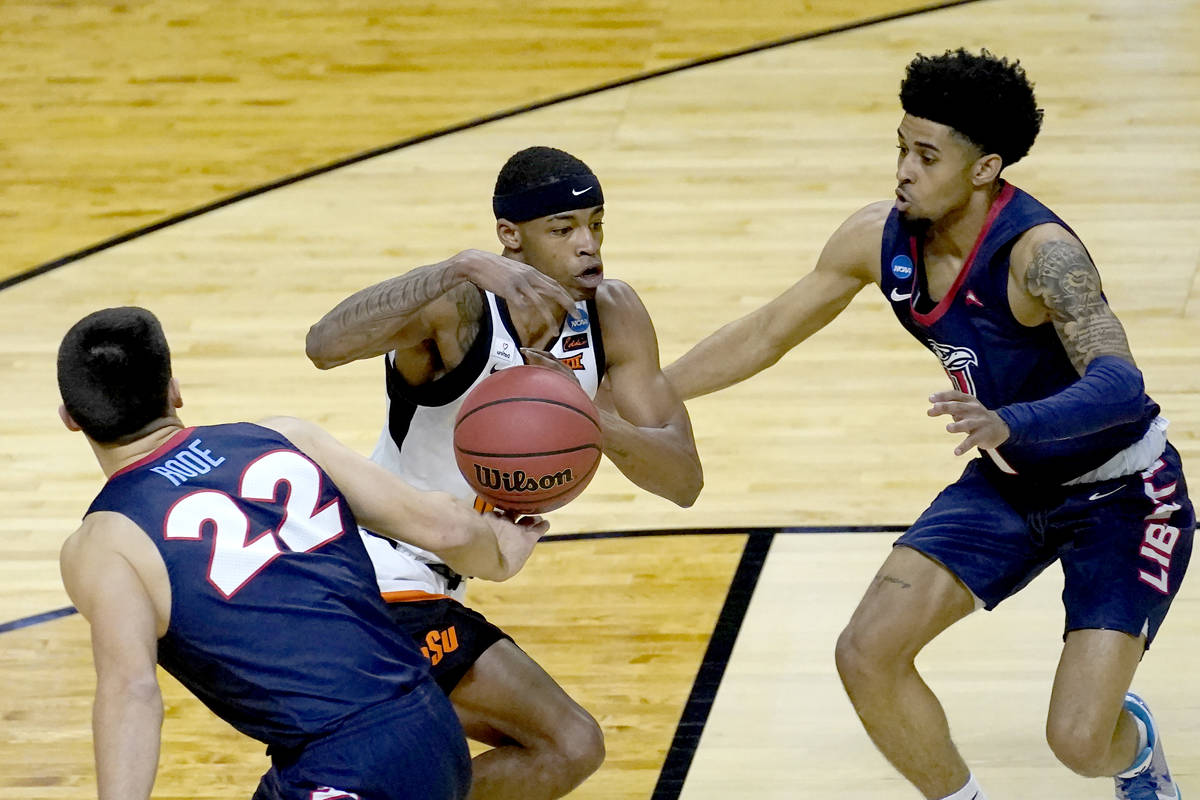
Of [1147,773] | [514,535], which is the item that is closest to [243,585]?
[514,535]

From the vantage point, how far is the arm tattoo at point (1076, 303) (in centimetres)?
461

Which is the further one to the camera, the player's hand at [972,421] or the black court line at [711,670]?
the black court line at [711,670]

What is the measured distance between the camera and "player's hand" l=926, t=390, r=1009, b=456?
167 inches

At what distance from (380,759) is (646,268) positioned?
5.43m

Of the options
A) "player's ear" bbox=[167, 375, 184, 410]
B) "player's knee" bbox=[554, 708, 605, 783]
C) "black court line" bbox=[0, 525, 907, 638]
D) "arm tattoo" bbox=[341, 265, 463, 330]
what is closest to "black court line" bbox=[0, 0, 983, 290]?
"black court line" bbox=[0, 525, 907, 638]

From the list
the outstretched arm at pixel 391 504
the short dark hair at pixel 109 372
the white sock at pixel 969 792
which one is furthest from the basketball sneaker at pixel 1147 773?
the short dark hair at pixel 109 372

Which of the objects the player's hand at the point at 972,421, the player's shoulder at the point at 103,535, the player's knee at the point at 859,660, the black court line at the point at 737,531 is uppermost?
the player's shoulder at the point at 103,535

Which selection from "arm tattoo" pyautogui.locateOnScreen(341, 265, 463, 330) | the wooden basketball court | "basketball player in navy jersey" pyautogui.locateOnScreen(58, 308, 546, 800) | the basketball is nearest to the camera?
"basketball player in navy jersey" pyautogui.locateOnScreen(58, 308, 546, 800)

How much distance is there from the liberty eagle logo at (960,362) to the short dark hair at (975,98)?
54 cm

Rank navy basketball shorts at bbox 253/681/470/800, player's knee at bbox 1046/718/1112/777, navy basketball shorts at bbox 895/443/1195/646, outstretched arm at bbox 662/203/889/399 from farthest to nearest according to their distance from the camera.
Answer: outstretched arm at bbox 662/203/889/399 < navy basketball shorts at bbox 895/443/1195/646 < player's knee at bbox 1046/718/1112/777 < navy basketball shorts at bbox 253/681/470/800

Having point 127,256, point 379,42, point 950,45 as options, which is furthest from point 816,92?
point 127,256

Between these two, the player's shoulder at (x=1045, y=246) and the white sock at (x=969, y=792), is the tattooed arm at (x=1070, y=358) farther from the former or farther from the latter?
the white sock at (x=969, y=792)

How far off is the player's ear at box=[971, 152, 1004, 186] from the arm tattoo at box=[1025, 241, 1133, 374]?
291mm

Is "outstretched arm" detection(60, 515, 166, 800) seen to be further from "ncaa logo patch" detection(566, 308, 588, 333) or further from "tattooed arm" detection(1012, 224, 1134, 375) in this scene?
"tattooed arm" detection(1012, 224, 1134, 375)
